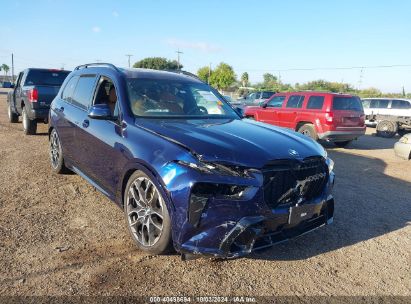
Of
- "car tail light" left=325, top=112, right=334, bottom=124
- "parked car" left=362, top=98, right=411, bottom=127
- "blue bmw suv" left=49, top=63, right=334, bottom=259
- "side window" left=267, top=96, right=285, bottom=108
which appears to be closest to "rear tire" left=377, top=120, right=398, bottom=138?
"parked car" left=362, top=98, right=411, bottom=127

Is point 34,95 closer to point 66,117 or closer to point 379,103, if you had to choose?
point 66,117

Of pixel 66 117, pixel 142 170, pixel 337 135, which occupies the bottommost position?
pixel 337 135

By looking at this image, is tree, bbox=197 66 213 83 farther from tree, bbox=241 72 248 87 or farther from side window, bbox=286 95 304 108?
side window, bbox=286 95 304 108

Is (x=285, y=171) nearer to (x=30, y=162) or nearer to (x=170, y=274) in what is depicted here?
(x=170, y=274)

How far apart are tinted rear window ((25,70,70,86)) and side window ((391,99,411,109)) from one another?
48.9ft

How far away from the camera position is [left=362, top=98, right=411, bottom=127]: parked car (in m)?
16.9

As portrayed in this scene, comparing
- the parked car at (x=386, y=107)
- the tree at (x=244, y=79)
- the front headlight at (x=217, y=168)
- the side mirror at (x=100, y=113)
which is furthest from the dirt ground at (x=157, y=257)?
the tree at (x=244, y=79)

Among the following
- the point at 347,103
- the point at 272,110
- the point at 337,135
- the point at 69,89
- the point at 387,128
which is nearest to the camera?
the point at 69,89

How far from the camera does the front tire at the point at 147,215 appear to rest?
10.4 feet

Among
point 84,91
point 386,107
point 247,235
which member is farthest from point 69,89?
point 386,107

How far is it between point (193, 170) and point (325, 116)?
8708 mm

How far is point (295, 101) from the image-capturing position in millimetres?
12086

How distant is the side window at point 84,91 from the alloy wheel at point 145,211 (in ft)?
6.07

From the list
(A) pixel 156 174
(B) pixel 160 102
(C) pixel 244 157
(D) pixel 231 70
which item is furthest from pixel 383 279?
(D) pixel 231 70
